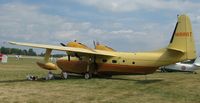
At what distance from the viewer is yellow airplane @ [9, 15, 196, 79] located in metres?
22.8

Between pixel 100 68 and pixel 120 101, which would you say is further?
pixel 100 68

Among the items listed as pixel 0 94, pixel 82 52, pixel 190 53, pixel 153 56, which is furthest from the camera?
pixel 82 52

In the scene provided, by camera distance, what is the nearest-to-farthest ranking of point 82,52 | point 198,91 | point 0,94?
point 0,94, point 198,91, point 82,52

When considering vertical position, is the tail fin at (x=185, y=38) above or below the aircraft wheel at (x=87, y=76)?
above

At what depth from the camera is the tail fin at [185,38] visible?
22.7 m

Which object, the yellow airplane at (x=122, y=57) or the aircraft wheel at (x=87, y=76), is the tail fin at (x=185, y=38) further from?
the aircraft wheel at (x=87, y=76)

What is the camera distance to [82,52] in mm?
26203

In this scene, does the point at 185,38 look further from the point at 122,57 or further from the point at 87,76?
the point at 87,76

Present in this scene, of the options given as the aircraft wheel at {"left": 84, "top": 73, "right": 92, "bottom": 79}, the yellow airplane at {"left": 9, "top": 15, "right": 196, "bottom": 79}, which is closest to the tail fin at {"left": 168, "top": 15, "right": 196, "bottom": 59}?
the yellow airplane at {"left": 9, "top": 15, "right": 196, "bottom": 79}

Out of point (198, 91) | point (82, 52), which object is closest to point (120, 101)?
point (198, 91)

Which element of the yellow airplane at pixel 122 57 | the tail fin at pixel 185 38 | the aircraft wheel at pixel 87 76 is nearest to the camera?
the tail fin at pixel 185 38

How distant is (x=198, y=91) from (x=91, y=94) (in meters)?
5.76

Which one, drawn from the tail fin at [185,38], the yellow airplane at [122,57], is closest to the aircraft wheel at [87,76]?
the yellow airplane at [122,57]

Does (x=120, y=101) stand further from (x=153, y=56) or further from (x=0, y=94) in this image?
(x=153, y=56)
